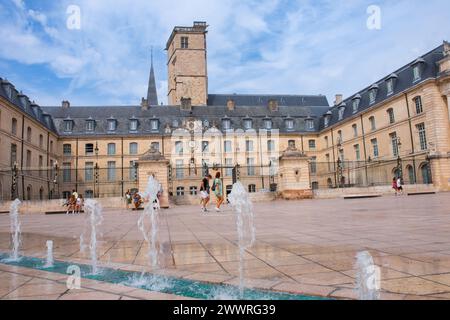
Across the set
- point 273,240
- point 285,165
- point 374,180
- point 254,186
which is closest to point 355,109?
point 374,180

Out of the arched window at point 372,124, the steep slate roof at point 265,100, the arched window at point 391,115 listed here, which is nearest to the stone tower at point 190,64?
the steep slate roof at point 265,100

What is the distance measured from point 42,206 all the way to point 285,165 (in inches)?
596

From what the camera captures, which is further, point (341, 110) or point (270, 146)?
point (270, 146)

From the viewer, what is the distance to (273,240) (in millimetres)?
5809

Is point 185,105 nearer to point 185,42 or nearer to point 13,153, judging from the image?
point 185,42

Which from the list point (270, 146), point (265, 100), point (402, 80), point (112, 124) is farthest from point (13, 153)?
point (265, 100)

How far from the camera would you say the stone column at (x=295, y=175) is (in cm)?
2244

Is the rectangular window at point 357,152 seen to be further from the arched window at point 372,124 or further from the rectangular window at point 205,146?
the rectangular window at point 205,146

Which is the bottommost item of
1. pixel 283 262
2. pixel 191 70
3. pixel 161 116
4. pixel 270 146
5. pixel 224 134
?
pixel 283 262

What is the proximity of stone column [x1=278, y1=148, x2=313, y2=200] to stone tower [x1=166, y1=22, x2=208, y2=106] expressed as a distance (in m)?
36.9

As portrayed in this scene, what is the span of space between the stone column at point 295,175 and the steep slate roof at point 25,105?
25.3 m

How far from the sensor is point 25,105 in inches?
1507

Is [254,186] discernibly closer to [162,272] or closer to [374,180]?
[374,180]

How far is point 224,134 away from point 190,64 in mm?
16914
